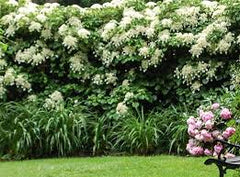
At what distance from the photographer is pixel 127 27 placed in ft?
31.1

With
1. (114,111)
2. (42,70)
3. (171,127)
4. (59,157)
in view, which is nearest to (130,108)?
(114,111)

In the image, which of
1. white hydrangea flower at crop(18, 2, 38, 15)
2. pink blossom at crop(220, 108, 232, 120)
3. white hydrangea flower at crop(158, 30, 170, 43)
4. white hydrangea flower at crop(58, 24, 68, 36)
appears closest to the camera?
pink blossom at crop(220, 108, 232, 120)

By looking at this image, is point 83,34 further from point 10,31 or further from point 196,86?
point 196,86

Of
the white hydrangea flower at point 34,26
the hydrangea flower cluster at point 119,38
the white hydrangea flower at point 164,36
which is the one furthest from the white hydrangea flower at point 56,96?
the white hydrangea flower at point 164,36

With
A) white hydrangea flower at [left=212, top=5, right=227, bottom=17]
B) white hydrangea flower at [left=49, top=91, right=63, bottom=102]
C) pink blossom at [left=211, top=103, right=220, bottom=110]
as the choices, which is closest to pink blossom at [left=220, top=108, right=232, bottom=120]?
pink blossom at [left=211, top=103, right=220, bottom=110]

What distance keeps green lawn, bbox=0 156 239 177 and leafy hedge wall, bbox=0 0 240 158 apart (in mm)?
992

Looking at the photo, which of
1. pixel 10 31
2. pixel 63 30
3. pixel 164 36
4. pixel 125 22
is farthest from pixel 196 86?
pixel 10 31

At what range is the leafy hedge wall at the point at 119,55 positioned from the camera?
887cm

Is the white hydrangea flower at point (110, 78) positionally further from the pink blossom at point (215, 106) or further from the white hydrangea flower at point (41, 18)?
the pink blossom at point (215, 106)

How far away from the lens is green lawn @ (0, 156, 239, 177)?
652 cm

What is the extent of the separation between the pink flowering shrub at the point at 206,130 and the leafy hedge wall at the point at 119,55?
979mm

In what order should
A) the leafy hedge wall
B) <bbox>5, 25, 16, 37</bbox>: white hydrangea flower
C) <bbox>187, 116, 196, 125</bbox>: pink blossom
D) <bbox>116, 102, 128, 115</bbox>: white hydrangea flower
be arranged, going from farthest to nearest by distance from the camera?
<bbox>5, 25, 16, 37</bbox>: white hydrangea flower → the leafy hedge wall → <bbox>116, 102, 128, 115</bbox>: white hydrangea flower → <bbox>187, 116, 196, 125</bbox>: pink blossom

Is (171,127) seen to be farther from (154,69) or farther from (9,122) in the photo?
(9,122)

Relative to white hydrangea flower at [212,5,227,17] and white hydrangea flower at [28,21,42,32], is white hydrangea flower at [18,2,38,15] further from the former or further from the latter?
white hydrangea flower at [212,5,227,17]
